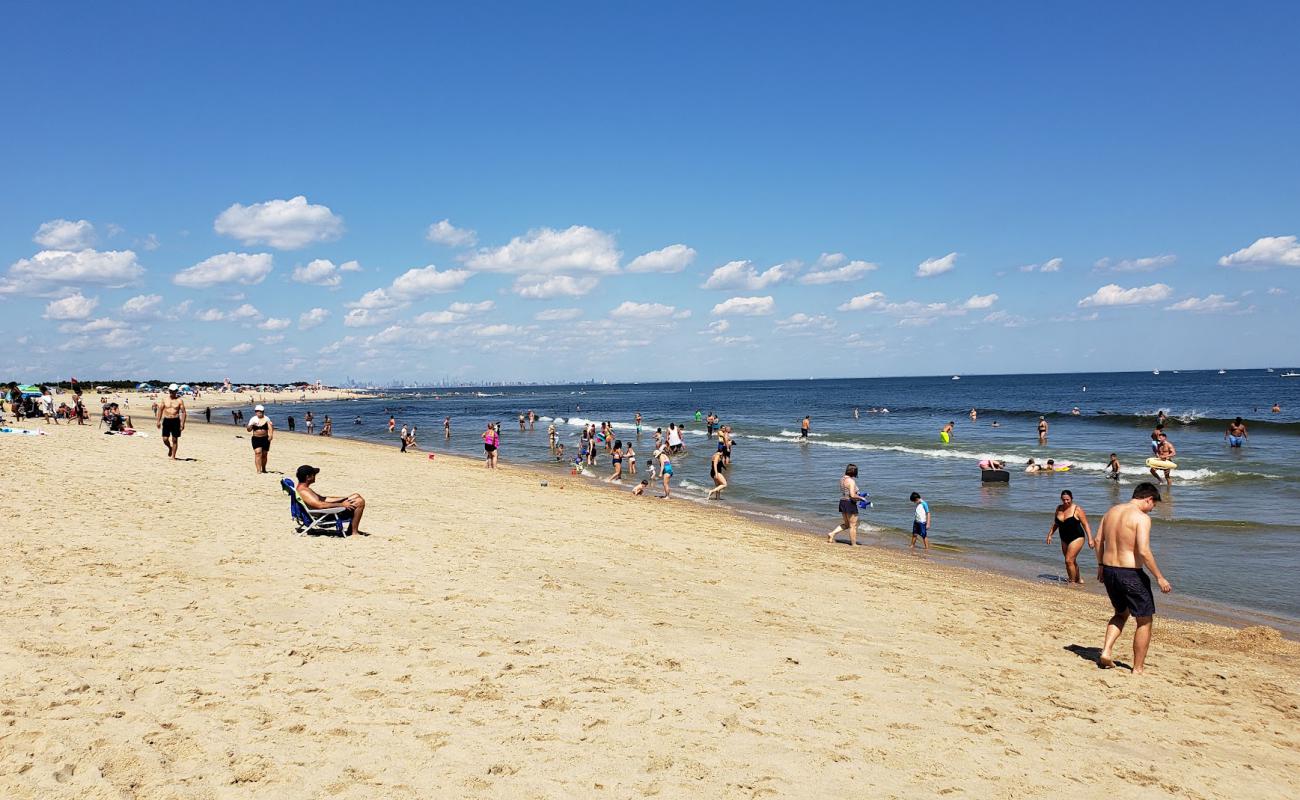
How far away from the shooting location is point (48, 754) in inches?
159

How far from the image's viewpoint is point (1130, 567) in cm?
693

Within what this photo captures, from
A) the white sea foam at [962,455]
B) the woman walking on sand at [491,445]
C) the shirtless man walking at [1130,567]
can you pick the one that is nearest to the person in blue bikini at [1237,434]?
the white sea foam at [962,455]

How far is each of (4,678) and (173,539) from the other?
4.77 meters

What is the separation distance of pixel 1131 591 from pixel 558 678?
554 centimetres

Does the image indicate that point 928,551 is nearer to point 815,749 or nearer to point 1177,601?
point 1177,601

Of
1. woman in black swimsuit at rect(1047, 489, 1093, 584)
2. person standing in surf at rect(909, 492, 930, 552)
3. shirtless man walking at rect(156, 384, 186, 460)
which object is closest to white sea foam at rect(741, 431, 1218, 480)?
person standing in surf at rect(909, 492, 930, 552)

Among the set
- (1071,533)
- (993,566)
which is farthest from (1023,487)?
(1071,533)

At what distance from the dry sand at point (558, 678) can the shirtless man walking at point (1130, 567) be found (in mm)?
443

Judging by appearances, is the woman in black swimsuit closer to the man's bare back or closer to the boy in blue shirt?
the boy in blue shirt

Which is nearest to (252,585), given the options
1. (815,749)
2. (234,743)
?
(234,743)

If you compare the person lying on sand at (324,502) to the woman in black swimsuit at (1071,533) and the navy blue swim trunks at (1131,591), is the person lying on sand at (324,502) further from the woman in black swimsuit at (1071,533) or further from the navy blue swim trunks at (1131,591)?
the woman in black swimsuit at (1071,533)

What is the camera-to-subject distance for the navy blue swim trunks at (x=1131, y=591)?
6.91 m

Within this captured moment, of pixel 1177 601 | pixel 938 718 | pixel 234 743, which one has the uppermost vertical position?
pixel 234 743

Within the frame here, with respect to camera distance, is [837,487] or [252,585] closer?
[252,585]
